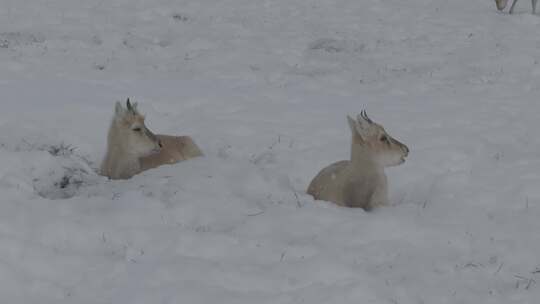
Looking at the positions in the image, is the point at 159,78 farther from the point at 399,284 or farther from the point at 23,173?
the point at 399,284

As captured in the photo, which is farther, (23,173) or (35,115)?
(35,115)

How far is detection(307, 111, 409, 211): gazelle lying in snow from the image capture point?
27.6ft

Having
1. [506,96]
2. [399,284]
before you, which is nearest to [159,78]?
[506,96]

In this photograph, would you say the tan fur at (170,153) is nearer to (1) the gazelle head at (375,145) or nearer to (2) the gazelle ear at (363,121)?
(1) the gazelle head at (375,145)

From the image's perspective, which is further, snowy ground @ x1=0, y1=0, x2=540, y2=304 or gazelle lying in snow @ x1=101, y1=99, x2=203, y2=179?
gazelle lying in snow @ x1=101, y1=99, x2=203, y2=179

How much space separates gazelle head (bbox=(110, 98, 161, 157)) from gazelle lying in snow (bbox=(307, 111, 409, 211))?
83.2 inches

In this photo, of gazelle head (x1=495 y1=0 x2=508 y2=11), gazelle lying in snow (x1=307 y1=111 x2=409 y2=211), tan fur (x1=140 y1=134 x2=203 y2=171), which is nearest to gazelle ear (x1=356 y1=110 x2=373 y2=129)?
gazelle lying in snow (x1=307 y1=111 x2=409 y2=211)

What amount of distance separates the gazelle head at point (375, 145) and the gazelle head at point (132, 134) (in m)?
2.48

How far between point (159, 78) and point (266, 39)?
14.3 ft

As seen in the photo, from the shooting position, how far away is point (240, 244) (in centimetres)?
678

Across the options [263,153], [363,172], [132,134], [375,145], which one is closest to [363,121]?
[375,145]

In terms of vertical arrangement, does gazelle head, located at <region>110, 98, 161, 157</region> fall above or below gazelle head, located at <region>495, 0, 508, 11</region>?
above

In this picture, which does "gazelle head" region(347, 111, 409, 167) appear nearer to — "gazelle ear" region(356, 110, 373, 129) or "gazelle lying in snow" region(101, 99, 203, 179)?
"gazelle ear" region(356, 110, 373, 129)

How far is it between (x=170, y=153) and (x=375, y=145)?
8.88ft
